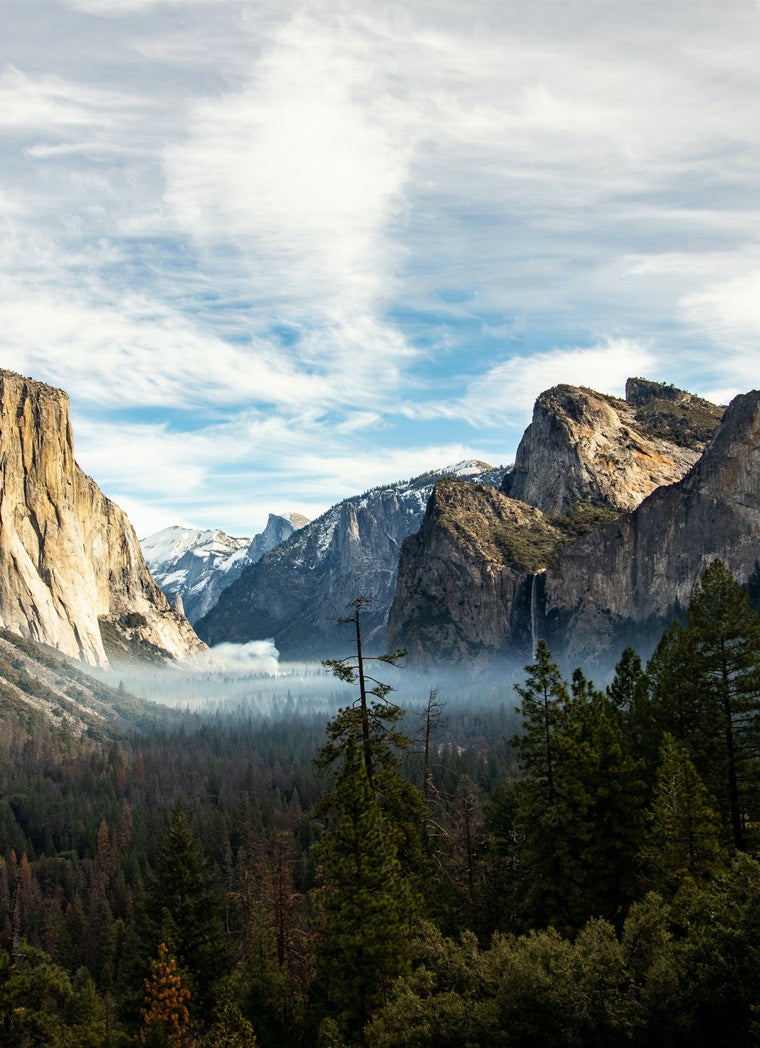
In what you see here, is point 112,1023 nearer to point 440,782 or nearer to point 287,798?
point 440,782

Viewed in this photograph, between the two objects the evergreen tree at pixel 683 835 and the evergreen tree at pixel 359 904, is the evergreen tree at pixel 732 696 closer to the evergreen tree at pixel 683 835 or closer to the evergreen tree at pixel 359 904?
the evergreen tree at pixel 683 835

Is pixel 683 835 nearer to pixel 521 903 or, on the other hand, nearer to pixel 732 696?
pixel 732 696

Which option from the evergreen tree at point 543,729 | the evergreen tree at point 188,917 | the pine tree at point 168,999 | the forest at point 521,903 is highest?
the evergreen tree at point 543,729

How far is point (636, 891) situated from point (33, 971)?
901 inches

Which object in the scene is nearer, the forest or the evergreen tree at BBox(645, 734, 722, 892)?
the forest

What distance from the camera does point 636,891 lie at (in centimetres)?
3578

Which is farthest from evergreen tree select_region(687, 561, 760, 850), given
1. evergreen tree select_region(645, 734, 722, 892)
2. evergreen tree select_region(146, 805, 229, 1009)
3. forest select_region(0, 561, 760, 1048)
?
evergreen tree select_region(146, 805, 229, 1009)

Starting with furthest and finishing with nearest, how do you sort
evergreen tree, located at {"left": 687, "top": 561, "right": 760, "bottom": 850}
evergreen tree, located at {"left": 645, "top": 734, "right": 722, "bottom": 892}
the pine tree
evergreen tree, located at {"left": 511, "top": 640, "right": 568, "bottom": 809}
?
1. the pine tree
2. evergreen tree, located at {"left": 511, "top": 640, "right": 568, "bottom": 809}
3. evergreen tree, located at {"left": 687, "top": 561, "right": 760, "bottom": 850}
4. evergreen tree, located at {"left": 645, "top": 734, "right": 722, "bottom": 892}

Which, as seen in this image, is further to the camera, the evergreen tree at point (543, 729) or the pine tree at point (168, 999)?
the pine tree at point (168, 999)

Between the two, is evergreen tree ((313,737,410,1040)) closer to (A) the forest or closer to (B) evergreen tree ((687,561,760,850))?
(A) the forest

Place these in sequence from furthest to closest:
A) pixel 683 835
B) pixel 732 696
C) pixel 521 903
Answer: pixel 521 903, pixel 732 696, pixel 683 835

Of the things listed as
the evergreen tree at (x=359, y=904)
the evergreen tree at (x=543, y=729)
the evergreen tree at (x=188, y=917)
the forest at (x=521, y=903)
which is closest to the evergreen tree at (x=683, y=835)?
the forest at (x=521, y=903)

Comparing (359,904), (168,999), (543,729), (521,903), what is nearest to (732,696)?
(543,729)

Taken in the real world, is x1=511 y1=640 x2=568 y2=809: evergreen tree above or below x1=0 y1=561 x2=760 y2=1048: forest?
above
